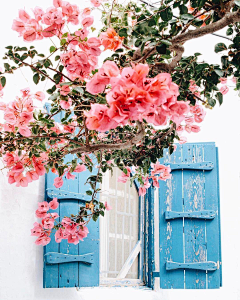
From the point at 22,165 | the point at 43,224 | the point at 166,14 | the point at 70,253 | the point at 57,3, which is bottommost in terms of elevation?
the point at 70,253

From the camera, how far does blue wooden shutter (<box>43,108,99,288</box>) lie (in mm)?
2715

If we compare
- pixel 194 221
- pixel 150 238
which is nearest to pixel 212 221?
pixel 194 221

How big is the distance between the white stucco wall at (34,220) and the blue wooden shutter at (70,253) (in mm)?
135

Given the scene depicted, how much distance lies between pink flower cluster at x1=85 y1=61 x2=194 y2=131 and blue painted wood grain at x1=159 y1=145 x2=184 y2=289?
2225 mm

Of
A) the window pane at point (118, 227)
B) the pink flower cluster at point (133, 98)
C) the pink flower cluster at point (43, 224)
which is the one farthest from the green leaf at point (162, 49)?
the window pane at point (118, 227)

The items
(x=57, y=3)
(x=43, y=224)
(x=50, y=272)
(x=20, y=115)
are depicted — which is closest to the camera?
(x=57, y=3)

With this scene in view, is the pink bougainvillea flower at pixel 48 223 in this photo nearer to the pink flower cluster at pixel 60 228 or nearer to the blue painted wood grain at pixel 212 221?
the pink flower cluster at pixel 60 228

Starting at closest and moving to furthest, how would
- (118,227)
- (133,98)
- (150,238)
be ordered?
(133,98) < (150,238) < (118,227)

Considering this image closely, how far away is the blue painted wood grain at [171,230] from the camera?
3139mm

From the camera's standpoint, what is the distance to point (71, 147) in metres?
1.94

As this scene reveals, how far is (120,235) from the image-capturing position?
3914 millimetres

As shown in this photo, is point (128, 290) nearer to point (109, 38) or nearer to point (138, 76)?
point (109, 38)

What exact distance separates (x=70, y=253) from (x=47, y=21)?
1864 millimetres

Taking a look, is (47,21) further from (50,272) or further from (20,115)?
(50,272)
